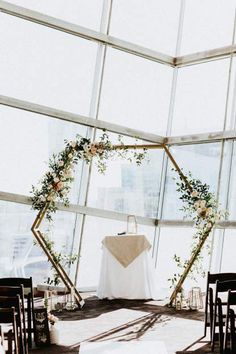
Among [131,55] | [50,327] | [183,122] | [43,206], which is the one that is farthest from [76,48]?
[50,327]

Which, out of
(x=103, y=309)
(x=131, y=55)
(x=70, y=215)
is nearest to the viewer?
(x=103, y=309)

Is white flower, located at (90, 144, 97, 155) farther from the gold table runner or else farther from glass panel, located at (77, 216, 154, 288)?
glass panel, located at (77, 216, 154, 288)

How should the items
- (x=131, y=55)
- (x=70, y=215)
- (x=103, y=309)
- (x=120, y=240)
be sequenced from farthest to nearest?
(x=131, y=55)
(x=70, y=215)
(x=120, y=240)
(x=103, y=309)

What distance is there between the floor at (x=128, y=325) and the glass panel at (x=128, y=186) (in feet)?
6.72

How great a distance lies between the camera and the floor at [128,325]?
5504 mm

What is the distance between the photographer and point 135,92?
389 inches

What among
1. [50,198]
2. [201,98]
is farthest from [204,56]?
[50,198]

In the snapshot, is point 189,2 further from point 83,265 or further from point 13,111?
point 83,265

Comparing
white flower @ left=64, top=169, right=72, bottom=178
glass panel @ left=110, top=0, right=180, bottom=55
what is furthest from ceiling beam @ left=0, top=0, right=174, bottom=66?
white flower @ left=64, top=169, right=72, bottom=178

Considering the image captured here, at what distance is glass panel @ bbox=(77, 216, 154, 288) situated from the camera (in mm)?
9156

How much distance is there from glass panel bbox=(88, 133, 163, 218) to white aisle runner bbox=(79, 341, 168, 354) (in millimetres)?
4103

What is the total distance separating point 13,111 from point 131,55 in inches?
100

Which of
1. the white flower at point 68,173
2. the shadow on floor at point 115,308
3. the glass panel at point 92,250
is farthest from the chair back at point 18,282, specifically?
the glass panel at point 92,250

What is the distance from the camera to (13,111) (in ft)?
28.5
